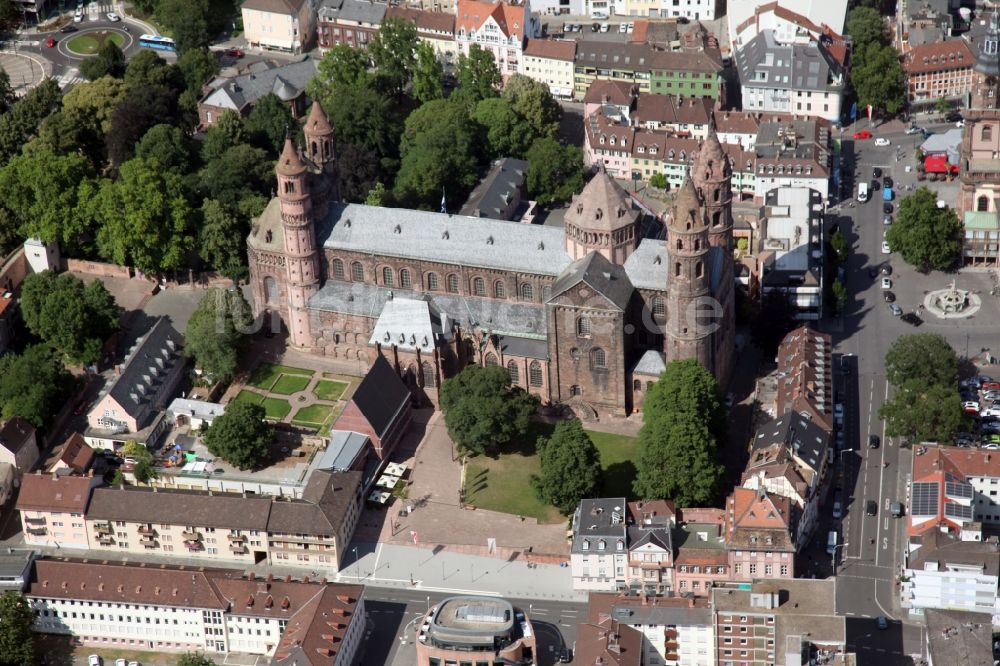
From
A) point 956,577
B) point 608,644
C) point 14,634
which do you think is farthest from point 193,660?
point 956,577

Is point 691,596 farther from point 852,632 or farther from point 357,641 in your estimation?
point 357,641

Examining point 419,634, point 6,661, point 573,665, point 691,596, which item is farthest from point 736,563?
point 6,661

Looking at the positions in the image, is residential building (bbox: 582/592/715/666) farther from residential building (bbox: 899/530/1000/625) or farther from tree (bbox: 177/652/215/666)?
tree (bbox: 177/652/215/666)

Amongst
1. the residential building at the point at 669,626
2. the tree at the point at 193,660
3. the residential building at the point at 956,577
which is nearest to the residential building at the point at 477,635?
the residential building at the point at 669,626

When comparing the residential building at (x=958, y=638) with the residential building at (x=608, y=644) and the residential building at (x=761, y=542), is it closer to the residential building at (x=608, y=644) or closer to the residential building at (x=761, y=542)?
the residential building at (x=761, y=542)

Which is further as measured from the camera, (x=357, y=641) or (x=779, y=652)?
(x=357, y=641)
